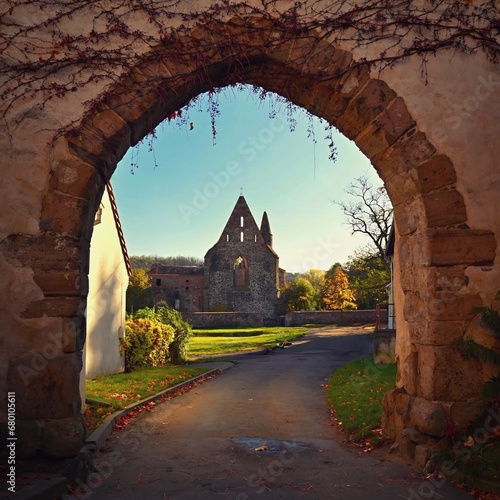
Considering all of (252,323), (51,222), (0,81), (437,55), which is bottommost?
(252,323)

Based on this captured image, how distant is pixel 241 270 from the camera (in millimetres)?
49500

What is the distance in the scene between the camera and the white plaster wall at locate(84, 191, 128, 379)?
11.7 m

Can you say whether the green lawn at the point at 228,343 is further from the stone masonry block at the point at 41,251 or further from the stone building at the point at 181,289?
the stone masonry block at the point at 41,251

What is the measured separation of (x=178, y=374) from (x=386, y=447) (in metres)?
8.62

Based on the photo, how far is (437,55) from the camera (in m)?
5.08

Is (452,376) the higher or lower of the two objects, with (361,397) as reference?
higher

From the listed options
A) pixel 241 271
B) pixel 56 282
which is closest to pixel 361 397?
pixel 56 282

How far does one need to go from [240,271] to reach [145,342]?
114ft

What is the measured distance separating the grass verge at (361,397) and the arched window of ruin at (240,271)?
112 feet

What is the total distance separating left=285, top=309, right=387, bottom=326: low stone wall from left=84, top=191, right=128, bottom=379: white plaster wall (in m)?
28.3

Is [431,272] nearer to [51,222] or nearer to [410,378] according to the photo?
[410,378]

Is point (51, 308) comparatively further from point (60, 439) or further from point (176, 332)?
point (176, 332)

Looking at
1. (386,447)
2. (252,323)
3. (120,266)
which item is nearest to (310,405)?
(386,447)

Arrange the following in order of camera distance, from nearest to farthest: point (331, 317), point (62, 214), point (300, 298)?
point (62, 214) → point (331, 317) → point (300, 298)
